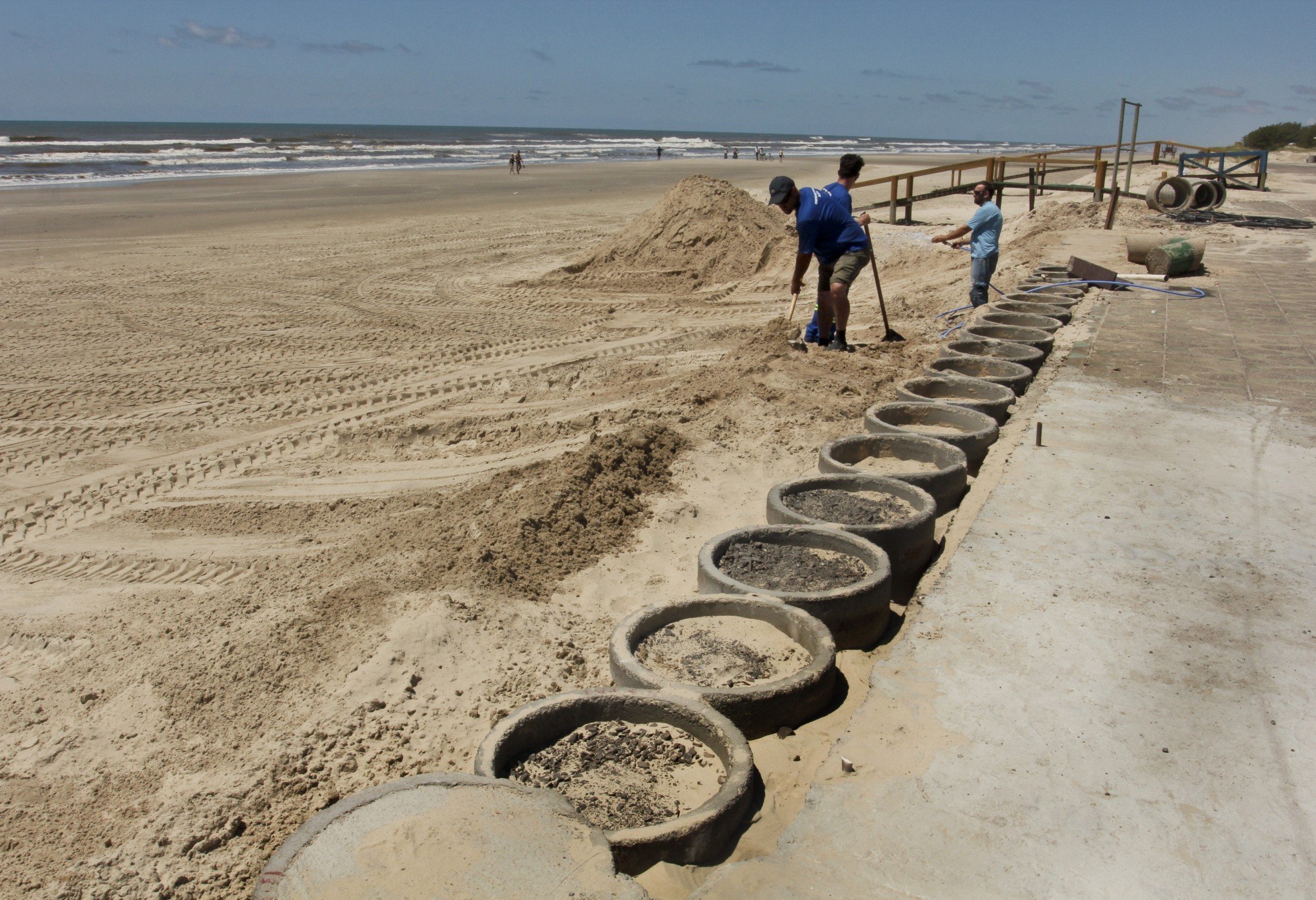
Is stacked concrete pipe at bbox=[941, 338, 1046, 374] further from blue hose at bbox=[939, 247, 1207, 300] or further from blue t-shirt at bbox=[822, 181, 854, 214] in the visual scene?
blue hose at bbox=[939, 247, 1207, 300]

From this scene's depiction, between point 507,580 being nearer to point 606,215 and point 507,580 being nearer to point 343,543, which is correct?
point 343,543

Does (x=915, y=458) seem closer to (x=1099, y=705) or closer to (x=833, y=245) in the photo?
(x=1099, y=705)

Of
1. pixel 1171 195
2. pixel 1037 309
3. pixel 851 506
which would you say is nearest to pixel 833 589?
pixel 851 506

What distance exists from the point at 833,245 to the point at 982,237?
1.81 metres

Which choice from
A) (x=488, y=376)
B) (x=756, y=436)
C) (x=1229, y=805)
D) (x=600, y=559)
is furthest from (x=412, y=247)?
(x=1229, y=805)

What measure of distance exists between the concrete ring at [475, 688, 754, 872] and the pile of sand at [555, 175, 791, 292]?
29.9 ft

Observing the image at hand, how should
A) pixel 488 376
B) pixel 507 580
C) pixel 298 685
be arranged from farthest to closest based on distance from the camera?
pixel 488 376 → pixel 507 580 → pixel 298 685

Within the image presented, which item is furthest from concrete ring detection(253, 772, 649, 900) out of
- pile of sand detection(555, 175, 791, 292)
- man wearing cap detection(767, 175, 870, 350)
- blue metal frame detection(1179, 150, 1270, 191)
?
blue metal frame detection(1179, 150, 1270, 191)

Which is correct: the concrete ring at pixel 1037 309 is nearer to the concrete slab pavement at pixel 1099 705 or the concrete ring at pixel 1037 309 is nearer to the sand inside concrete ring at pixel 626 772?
the concrete slab pavement at pixel 1099 705

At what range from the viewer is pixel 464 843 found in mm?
2014

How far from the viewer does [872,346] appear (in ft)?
25.6

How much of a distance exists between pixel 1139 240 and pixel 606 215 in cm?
1191

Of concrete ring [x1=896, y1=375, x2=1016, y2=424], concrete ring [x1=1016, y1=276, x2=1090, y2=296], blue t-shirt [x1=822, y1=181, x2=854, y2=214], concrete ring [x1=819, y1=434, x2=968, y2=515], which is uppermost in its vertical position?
blue t-shirt [x1=822, y1=181, x2=854, y2=214]

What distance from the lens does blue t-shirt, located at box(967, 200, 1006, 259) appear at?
26.8 ft
